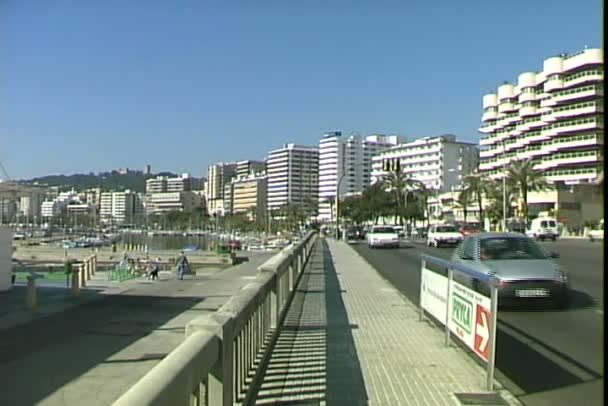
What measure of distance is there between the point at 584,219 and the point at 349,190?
95.7 metres

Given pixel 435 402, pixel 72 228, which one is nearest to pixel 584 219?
pixel 435 402

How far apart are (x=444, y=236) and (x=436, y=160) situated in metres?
131

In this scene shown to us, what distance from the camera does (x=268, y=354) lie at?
9211mm

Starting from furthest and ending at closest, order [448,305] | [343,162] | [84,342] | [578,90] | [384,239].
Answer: [343,162], [578,90], [384,239], [84,342], [448,305]

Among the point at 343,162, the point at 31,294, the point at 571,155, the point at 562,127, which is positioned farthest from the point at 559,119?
the point at 31,294

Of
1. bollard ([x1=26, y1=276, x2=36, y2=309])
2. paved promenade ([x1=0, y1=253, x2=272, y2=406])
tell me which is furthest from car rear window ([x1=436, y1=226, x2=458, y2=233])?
bollard ([x1=26, y1=276, x2=36, y2=309])

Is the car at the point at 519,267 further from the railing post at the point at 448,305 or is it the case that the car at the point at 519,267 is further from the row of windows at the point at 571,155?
the row of windows at the point at 571,155

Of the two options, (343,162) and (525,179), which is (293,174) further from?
(525,179)

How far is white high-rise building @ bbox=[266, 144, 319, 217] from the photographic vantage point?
167375mm

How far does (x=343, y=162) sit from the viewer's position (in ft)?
494

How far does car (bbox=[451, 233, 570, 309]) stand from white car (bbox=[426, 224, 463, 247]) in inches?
1295

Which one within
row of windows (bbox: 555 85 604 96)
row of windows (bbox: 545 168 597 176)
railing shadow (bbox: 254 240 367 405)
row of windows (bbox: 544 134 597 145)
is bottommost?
railing shadow (bbox: 254 240 367 405)

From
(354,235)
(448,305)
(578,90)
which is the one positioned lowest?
(354,235)

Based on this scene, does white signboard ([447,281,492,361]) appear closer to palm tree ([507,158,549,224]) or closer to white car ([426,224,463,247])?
white car ([426,224,463,247])
